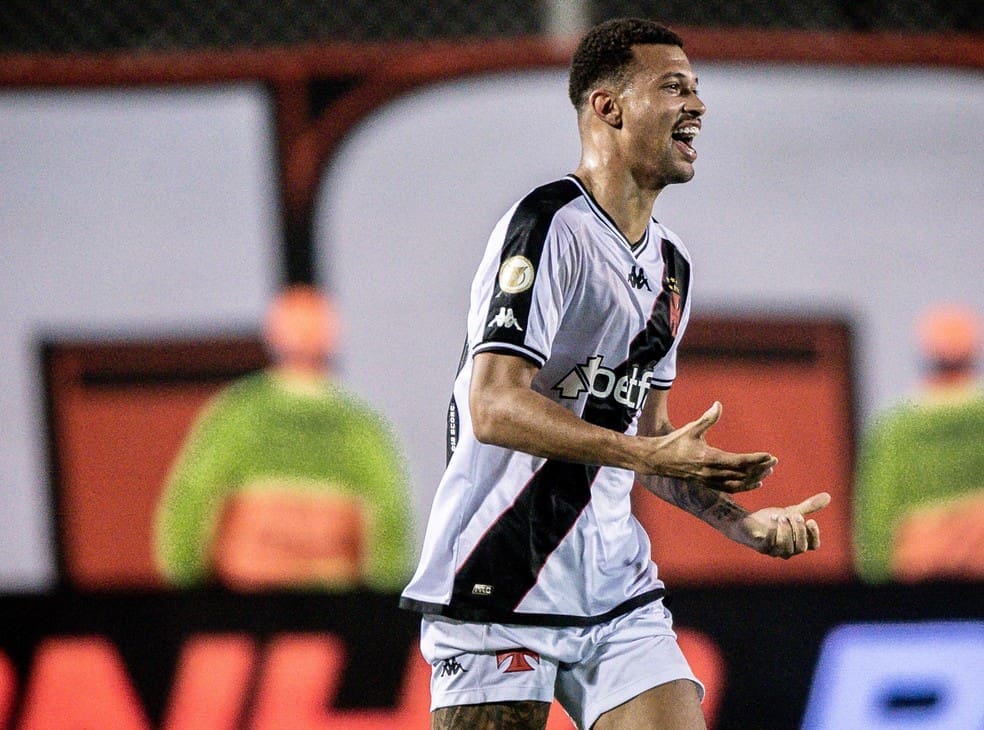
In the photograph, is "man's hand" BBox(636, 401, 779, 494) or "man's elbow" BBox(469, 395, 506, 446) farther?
"man's elbow" BBox(469, 395, 506, 446)

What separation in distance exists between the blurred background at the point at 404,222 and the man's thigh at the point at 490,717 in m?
2.49

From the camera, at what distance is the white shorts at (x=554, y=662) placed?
8.70 feet

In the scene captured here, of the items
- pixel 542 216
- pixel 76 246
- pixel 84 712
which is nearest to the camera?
pixel 542 216

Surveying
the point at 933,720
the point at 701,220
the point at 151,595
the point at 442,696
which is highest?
the point at 701,220

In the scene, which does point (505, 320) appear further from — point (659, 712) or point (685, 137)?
point (659, 712)

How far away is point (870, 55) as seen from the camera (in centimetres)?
536

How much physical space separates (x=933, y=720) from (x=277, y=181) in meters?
3.34

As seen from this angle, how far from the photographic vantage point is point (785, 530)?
2.61 metres

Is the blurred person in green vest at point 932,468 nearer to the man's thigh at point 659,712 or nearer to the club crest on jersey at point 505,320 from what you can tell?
the man's thigh at point 659,712

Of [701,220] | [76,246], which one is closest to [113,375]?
[76,246]

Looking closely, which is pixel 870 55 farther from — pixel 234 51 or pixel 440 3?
pixel 234 51

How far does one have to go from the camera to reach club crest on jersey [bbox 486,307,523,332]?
252 cm

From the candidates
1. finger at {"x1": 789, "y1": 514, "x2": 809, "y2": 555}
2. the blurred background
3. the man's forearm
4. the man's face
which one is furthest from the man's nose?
Answer: the blurred background

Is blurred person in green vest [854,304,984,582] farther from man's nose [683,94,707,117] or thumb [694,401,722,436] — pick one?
thumb [694,401,722,436]
